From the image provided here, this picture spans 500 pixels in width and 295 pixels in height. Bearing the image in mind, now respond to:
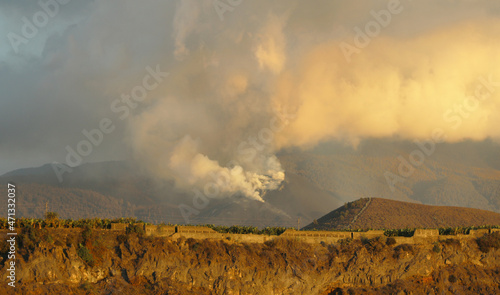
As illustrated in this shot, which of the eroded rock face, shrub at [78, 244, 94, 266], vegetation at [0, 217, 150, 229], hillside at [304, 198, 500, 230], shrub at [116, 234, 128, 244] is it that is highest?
hillside at [304, 198, 500, 230]

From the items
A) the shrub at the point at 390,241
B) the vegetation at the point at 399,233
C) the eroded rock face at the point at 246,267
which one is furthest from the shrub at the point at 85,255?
the vegetation at the point at 399,233

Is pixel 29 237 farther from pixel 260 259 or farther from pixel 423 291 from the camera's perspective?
pixel 423 291

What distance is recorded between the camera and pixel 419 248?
79.1m

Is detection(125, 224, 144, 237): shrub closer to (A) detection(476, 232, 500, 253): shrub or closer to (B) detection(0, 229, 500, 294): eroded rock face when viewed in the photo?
(B) detection(0, 229, 500, 294): eroded rock face

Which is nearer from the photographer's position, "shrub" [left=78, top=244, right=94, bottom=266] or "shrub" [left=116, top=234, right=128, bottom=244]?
"shrub" [left=78, top=244, right=94, bottom=266]

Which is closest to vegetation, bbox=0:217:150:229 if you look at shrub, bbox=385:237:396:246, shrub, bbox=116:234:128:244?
shrub, bbox=116:234:128:244

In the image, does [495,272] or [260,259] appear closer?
[260,259]

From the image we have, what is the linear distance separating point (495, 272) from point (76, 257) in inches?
2084

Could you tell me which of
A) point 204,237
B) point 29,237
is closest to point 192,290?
point 204,237

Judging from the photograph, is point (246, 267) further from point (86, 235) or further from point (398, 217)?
point (398, 217)

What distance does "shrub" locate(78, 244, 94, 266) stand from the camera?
62.3 m

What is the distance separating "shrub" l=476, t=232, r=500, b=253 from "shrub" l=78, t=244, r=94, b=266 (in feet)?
168

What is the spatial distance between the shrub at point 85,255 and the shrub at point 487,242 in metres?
51.1

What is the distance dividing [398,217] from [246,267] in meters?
87.0
